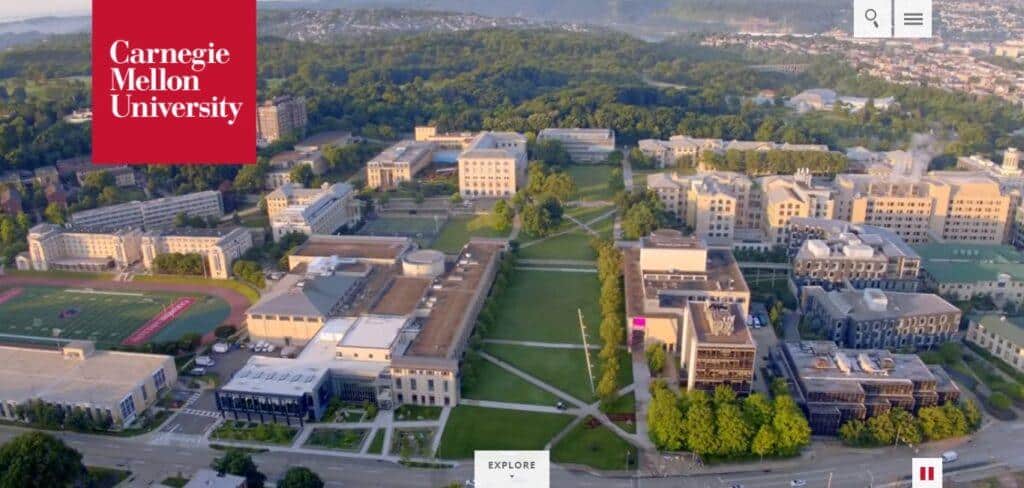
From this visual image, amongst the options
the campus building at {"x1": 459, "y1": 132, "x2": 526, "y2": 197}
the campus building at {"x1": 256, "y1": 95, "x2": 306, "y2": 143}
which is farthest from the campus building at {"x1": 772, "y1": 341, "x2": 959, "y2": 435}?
the campus building at {"x1": 256, "y1": 95, "x2": 306, "y2": 143}

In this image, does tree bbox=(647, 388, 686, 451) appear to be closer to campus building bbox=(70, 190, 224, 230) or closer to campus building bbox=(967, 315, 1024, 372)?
campus building bbox=(967, 315, 1024, 372)

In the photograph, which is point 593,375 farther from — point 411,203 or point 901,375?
point 411,203

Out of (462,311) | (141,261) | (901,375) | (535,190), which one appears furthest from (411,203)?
(901,375)

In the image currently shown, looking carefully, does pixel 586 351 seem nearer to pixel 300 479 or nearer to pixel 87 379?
pixel 300 479

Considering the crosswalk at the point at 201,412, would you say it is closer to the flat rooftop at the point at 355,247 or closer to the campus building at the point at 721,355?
the flat rooftop at the point at 355,247

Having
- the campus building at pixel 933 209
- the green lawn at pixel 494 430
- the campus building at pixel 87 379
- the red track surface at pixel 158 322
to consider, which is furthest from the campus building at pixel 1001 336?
the red track surface at pixel 158 322
